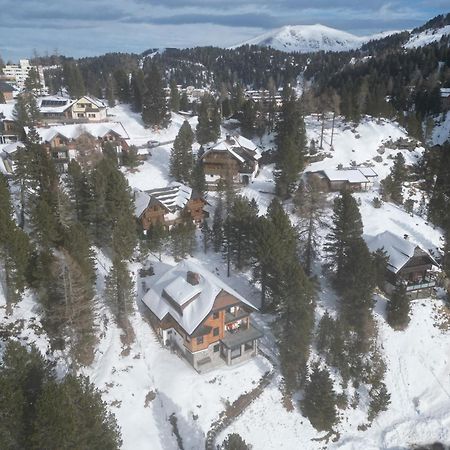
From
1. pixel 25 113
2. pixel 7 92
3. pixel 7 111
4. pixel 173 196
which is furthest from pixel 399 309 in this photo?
pixel 7 92

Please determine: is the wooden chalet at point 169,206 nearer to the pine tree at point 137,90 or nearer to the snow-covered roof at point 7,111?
the snow-covered roof at point 7,111

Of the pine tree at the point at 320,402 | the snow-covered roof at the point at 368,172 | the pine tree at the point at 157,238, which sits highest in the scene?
the snow-covered roof at the point at 368,172

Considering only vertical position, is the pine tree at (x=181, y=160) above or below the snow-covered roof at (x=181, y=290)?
above

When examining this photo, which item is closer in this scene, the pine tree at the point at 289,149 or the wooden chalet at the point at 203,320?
the wooden chalet at the point at 203,320

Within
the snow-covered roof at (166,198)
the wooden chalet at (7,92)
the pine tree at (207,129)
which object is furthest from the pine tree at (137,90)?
the snow-covered roof at (166,198)

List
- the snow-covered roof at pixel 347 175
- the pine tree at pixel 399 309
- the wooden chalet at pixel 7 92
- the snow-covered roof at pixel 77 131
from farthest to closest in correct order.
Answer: the wooden chalet at pixel 7 92 < the snow-covered roof at pixel 77 131 < the snow-covered roof at pixel 347 175 < the pine tree at pixel 399 309

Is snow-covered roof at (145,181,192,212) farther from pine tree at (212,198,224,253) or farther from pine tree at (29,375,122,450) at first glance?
pine tree at (29,375,122,450)

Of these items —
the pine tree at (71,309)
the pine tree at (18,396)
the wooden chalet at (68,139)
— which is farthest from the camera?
the wooden chalet at (68,139)
